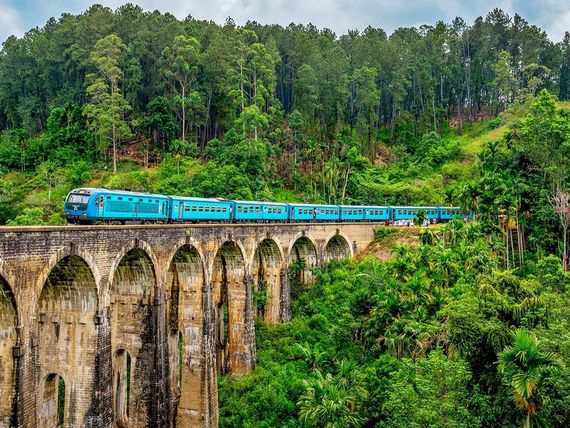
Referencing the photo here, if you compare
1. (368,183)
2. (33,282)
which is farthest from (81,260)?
(368,183)

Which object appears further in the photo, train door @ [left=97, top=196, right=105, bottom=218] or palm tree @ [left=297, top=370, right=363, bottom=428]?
palm tree @ [left=297, top=370, right=363, bottom=428]

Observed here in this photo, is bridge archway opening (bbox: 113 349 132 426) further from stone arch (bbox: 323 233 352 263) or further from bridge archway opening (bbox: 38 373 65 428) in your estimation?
stone arch (bbox: 323 233 352 263)

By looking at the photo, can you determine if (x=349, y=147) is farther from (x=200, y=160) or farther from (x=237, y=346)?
(x=237, y=346)

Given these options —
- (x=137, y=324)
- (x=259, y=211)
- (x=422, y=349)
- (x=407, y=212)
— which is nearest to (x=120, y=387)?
(x=137, y=324)

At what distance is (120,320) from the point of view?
23.1 m

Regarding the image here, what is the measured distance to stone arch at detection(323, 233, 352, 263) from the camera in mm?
46406

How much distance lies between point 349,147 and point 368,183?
9.25 meters

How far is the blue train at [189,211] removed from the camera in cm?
2155

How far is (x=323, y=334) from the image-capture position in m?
35.8

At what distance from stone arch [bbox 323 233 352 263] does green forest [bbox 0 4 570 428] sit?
272 cm

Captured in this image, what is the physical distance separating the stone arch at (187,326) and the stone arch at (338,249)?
21181 mm

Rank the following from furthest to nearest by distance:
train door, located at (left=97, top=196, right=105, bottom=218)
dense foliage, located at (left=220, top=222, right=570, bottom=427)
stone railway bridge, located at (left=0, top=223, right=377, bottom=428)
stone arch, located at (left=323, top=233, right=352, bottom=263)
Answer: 1. stone arch, located at (left=323, top=233, right=352, bottom=263)
2. train door, located at (left=97, top=196, right=105, bottom=218)
3. dense foliage, located at (left=220, top=222, right=570, bottom=427)
4. stone railway bridge, located at (left=0, top=223, right=377, bottom=428)

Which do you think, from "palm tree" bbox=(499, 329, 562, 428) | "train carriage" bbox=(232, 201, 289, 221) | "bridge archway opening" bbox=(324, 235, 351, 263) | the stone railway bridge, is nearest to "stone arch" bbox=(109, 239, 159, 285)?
the stone railway bridge

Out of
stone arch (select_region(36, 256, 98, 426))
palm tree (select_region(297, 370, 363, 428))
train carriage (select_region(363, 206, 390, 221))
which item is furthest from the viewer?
train carriage (select_region(363, 206, 390, 221))
